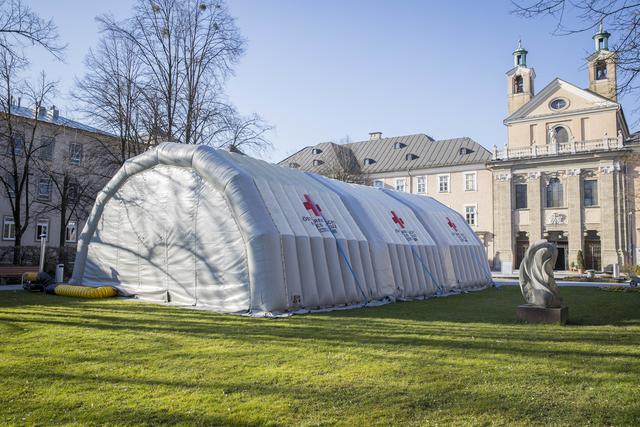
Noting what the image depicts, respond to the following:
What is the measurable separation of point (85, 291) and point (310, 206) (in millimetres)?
6957

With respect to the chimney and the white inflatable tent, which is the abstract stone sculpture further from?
the chimney

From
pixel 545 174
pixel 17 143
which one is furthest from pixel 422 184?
pixel 17 143

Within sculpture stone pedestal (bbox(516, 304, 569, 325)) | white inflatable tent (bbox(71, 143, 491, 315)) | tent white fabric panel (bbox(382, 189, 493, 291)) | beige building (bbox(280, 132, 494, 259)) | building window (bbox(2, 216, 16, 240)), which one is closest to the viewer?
sculpture stone pedestal (bbox(516, 304, 569, 325))

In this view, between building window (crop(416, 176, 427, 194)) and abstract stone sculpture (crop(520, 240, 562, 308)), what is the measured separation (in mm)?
41682

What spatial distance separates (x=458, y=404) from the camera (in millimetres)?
5371

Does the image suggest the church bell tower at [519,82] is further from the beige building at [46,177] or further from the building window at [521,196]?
the beige building at [46,177]

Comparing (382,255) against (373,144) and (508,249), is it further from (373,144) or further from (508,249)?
(373,144)

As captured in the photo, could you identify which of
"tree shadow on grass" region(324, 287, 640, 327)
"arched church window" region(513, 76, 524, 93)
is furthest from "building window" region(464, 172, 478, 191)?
"tree shadow on grass" region(324, 287, 640, 327)

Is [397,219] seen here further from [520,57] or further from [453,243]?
[520,57]

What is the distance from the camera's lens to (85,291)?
49.9ft

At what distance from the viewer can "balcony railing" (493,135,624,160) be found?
43.0 meters

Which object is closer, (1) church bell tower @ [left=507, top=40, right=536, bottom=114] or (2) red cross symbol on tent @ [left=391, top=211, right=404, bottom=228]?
(2) red cross symbol on tent @ [left=391, top=211, right=404, bottom=228]

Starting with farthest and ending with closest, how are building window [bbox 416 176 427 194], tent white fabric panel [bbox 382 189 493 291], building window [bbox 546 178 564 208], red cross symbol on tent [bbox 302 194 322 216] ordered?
1. building window [bbox 416 176 427 194]
2. building window [bbox 546 178 564 208]
3. tent white fabric panel [bbox 382 189 493 291]
4. red cross symbol on tent [bbox 302 194 322 216]

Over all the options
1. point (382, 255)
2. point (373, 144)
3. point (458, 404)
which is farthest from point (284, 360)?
point (373, 144)
